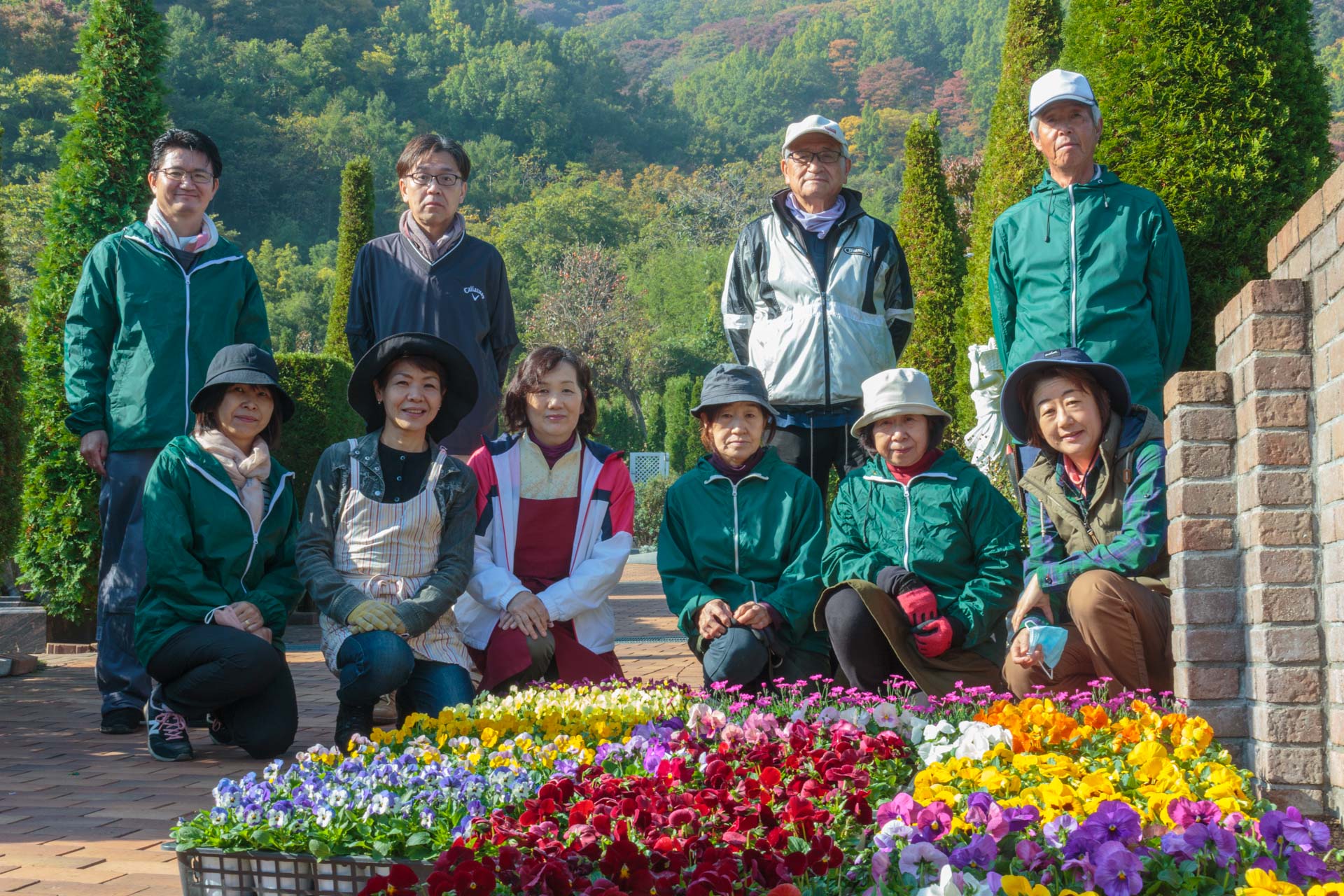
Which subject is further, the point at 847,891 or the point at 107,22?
the point at 107,22

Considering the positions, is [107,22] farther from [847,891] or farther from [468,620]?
[847,891]

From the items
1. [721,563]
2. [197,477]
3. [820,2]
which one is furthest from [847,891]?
[820,2]

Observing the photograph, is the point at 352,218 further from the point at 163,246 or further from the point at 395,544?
the point at 395,544

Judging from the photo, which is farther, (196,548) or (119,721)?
(119,721)

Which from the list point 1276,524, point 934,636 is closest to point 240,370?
point 934,636

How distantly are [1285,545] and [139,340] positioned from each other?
161 inches

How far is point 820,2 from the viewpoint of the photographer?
357 feet

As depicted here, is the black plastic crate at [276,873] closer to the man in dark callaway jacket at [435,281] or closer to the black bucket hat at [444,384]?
the black bucket hat at [444,384]

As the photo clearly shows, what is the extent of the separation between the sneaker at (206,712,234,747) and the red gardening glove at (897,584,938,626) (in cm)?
239

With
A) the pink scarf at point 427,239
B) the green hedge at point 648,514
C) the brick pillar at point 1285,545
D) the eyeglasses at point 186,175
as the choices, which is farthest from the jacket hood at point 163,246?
the green hedge at point 648,514

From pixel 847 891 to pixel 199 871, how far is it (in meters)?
1.27

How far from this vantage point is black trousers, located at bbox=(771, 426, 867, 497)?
4.76 meters

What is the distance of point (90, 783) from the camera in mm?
3912

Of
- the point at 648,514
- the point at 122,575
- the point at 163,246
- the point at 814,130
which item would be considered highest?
the point at 814,130
